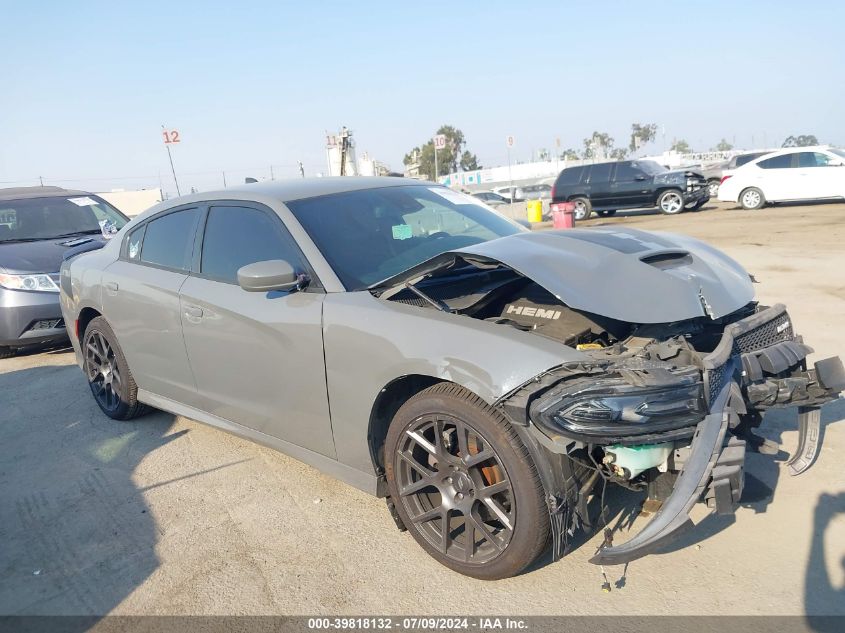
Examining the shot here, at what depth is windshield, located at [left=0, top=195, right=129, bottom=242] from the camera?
769 cm

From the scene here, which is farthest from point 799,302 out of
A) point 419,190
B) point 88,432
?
point 88,432

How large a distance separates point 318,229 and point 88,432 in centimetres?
273

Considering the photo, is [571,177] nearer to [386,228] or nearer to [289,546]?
[386,228]

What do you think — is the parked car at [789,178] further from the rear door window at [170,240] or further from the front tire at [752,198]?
the rear door window at [170,240]

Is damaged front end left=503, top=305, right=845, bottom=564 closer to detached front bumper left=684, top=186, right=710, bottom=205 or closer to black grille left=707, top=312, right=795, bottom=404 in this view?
black grille left=707, top=312, right=795, bottom=404

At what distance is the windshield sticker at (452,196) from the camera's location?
13.6ft

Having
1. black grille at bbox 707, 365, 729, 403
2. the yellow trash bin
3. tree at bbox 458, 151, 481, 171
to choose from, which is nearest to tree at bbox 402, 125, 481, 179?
tree at bbox 458, 151, 481, 171

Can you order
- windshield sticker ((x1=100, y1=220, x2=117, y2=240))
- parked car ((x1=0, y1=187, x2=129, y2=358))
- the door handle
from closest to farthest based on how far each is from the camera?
the door handle < parked car ((x1=0, y1=187, x2=129, y2=358)) < windshield sticker ((x1=100, y1=220, x2=117, y2=240))

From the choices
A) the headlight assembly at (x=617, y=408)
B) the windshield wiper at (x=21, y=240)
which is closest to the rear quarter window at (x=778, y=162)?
the windshield wiper at (x=21, y=240)

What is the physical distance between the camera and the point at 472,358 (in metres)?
2.48

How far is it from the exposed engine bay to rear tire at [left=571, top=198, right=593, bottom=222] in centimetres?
1759

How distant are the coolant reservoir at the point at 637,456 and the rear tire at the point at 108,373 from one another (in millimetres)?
3522

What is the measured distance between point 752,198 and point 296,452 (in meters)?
17.6

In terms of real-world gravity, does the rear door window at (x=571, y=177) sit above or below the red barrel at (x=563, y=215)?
above
